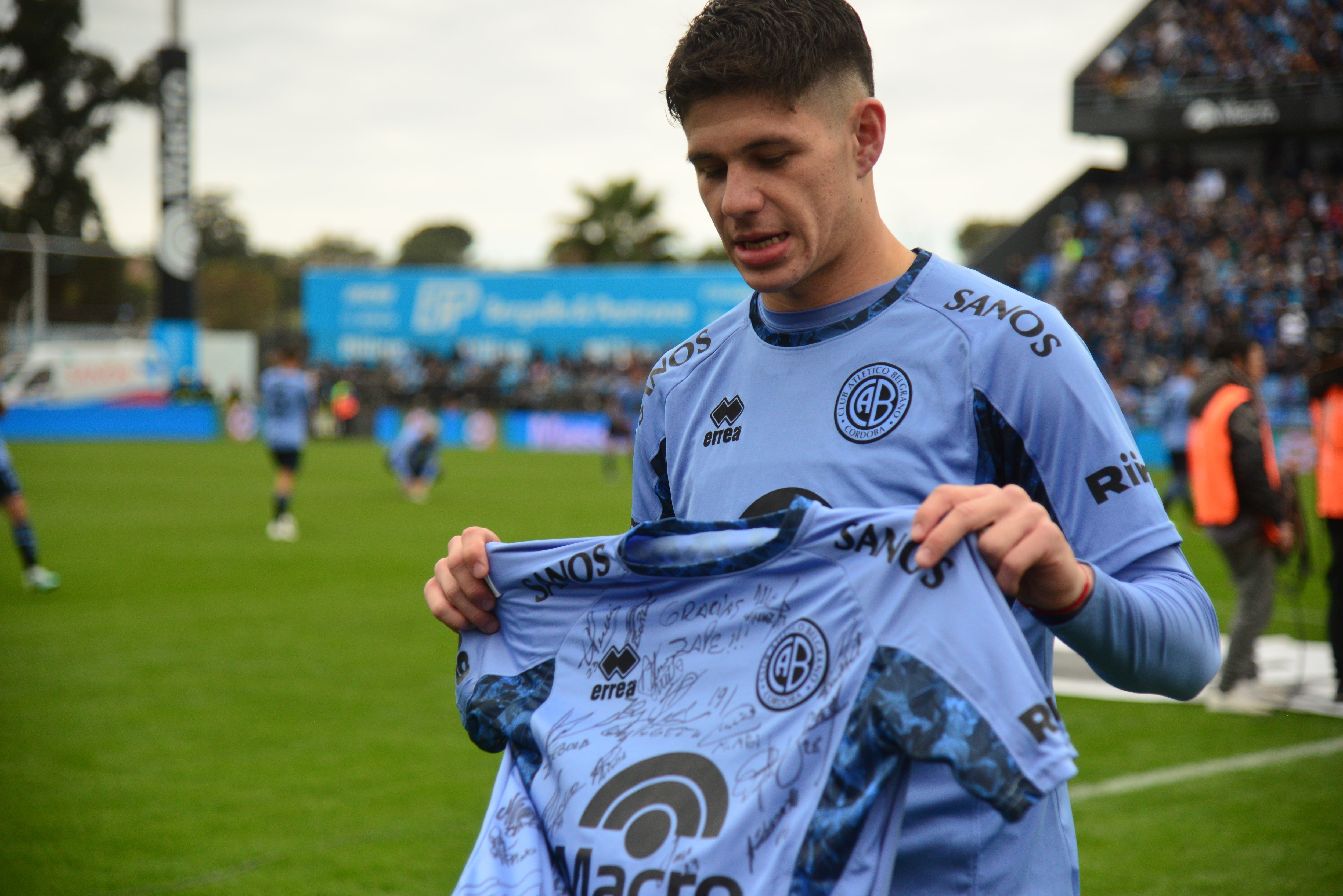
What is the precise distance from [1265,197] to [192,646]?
32.4 metres

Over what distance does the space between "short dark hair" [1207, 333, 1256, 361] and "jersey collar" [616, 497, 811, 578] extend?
6650 millimetres

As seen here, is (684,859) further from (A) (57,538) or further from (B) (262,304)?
(B) (262,304)

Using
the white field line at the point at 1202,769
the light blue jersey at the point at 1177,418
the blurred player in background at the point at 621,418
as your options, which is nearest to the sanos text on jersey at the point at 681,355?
the white field line at the point at 1202,769

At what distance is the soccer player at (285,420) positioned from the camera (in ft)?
47.4

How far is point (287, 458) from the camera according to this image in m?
14.6

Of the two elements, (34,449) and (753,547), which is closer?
(753,547)

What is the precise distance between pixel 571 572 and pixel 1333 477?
6555mm

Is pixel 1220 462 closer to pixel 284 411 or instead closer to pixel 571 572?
pixel 571 572

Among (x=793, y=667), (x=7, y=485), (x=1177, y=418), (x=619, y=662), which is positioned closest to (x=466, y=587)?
(x=619, y=662)

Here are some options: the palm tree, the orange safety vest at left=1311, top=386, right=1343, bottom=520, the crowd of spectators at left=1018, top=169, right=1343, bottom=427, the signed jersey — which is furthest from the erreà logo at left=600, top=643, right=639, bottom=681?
the palm tree

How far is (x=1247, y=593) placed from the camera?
679 centimetres

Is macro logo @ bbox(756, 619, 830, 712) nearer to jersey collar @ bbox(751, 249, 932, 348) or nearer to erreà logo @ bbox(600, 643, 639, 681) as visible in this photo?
erreà logo @ bbox(600, 643, 639, 681)

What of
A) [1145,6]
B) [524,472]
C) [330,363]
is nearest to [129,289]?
[330,363]

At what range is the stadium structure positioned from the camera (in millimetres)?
28516
